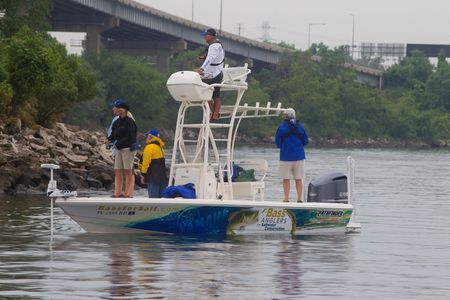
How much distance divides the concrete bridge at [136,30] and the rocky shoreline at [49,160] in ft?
186

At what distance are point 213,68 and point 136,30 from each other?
10120 centimetres

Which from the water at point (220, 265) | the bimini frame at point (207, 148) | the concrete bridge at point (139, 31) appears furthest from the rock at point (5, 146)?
the concrete bridge at point (139, 31)

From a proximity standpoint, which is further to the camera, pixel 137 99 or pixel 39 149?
pixel 137 99

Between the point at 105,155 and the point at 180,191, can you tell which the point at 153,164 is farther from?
the point at 105,155

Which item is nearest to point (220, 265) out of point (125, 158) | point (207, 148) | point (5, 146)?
point (207, 148)

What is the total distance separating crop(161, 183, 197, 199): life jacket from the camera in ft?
73.5

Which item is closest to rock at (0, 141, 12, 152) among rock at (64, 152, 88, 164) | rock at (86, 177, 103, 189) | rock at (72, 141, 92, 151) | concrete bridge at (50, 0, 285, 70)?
rock at (64, 152, 88, 164)

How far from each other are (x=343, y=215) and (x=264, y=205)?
5.67 ft

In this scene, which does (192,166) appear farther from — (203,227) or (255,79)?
(255,79)

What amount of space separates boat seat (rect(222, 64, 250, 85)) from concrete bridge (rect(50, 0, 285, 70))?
7691 cm

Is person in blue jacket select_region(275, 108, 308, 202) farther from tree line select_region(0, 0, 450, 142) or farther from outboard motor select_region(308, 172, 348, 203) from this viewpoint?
tree line select_region(0, 0, 450, 142)

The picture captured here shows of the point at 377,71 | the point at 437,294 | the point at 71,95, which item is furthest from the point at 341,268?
the point at 377,71

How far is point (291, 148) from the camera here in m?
24.0

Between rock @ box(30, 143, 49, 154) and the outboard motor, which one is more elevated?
rock @ box(30, 143, 49, 154)
